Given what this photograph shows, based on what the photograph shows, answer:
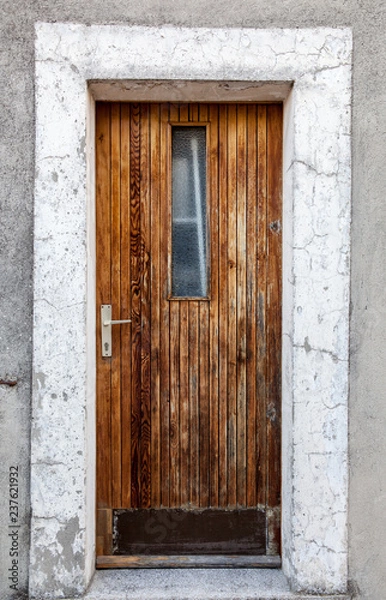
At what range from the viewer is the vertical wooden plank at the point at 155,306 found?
9.14 feet

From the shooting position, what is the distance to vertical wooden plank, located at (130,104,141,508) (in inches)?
109

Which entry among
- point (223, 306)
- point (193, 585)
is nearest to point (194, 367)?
point (223, 306)

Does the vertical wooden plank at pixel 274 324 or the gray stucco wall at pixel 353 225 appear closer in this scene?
the gray stucco wall at pixel 353 225

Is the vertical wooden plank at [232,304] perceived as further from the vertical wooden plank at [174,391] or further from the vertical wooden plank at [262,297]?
the vertical wooden plank at [174,391]

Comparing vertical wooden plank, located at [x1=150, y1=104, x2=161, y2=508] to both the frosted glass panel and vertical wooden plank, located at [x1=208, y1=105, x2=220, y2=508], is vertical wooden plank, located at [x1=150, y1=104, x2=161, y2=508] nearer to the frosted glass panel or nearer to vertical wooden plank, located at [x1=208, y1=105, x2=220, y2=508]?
the frosted glass panel

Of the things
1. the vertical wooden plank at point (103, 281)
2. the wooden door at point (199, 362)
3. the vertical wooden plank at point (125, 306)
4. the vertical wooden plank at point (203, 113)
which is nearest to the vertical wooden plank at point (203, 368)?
the wooden door at point (199, 362)

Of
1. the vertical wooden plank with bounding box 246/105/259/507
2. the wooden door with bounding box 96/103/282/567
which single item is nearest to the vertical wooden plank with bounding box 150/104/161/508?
the wooden door with bounding box 96/103/282/567

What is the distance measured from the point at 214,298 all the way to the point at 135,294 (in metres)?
0.41

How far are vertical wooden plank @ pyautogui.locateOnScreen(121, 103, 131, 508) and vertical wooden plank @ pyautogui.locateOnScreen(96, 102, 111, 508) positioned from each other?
0.24ft

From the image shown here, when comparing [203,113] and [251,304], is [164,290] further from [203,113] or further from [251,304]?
[203,113]

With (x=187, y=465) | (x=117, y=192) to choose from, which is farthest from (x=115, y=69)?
(x=187, y=465)

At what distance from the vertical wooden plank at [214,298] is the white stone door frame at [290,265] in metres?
0.29

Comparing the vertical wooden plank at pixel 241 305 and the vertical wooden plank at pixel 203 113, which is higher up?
the vertical wooden plank at pixel 203 113

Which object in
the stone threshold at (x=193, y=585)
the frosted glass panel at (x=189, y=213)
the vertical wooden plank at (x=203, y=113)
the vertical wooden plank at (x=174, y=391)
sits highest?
the vertical wooden plank at (x=203, y=113)
